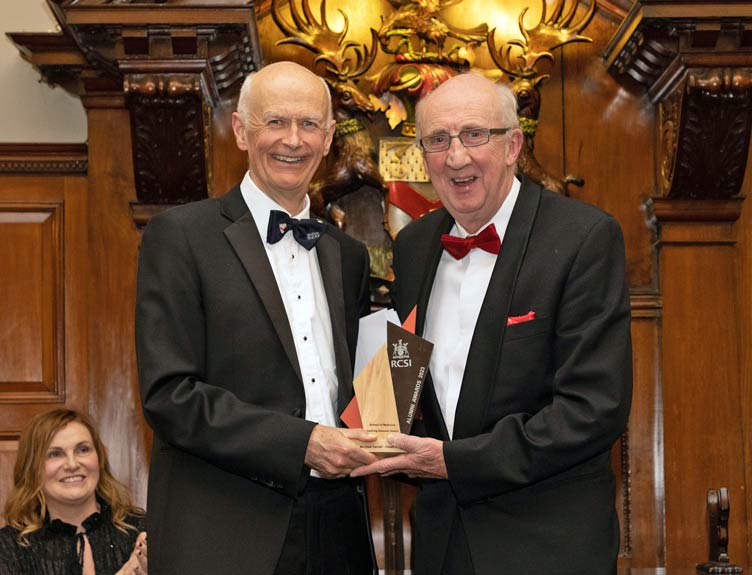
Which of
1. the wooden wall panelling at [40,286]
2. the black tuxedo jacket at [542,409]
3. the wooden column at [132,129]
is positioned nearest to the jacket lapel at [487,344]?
the black tuxedo jacket at [542,409]

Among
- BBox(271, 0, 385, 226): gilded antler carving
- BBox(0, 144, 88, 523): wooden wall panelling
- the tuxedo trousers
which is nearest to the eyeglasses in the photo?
the tuxedo trousers

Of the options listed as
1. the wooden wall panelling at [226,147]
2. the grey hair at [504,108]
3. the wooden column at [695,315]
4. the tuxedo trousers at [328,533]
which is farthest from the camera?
the wooden wall panelling at [226,147]

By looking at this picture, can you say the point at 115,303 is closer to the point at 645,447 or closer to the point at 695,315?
the point at 645,447

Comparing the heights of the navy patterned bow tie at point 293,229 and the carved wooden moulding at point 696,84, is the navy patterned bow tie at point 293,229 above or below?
below

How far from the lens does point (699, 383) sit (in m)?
4.38

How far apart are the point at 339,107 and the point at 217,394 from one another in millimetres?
2052

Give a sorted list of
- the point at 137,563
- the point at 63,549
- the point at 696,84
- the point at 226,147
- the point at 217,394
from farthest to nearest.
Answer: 1. the point at 226,147
2. the point at 696,84
3. the point at 63,549
4. the point at 137,563
5. the point at 217,394

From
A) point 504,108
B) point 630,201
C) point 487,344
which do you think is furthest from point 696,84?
point 487,344

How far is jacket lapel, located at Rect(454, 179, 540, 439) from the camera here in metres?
2.69

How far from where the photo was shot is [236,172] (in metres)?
4.51

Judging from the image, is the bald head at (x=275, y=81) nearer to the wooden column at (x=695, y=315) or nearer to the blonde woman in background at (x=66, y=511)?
the blonde woman in background at (x=66, y=511)

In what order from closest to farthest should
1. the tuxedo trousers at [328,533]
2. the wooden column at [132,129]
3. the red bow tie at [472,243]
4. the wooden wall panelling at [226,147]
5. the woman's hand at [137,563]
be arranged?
the tuxedo trousers at [328,533] < the red bow tie at [472,243] < the woman's hand at [137,563] < the wooden column at [132,129] < the wooden wall panelling at [226,147]

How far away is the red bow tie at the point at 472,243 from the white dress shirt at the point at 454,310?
0.03 m

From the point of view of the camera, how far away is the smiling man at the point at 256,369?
2.61 meters
